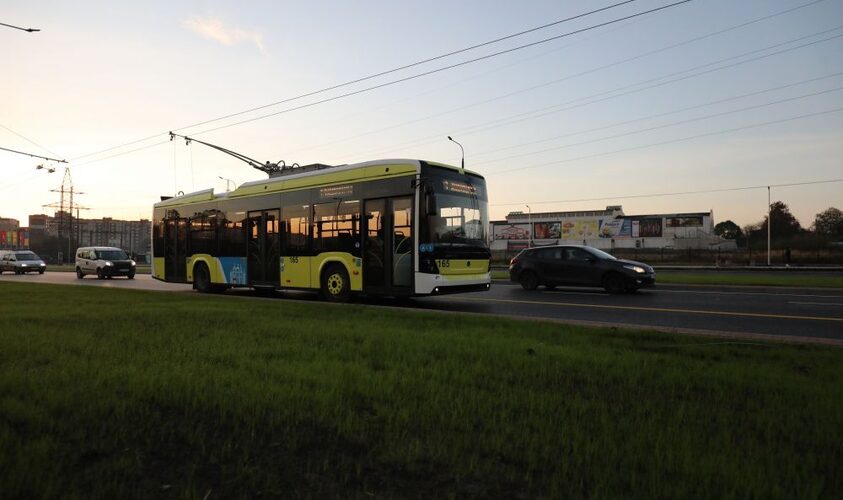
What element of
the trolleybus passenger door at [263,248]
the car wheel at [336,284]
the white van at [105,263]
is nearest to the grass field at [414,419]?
the car wheel at [336,284]

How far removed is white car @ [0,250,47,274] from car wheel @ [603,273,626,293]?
39339mm

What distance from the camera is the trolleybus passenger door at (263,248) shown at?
15294 mm

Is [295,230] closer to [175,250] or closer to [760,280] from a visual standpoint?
[175,250]

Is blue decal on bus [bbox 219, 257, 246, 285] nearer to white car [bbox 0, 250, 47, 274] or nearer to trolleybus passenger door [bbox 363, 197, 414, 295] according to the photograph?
trolleybus passenger door [bbox 363, 197, 414, 295]

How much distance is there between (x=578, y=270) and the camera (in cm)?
1698

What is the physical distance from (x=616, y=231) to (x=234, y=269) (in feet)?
274

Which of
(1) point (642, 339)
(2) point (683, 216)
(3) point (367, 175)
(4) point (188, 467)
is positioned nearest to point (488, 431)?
(4) point (188, 467)

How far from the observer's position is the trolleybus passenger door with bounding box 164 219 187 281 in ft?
61.1

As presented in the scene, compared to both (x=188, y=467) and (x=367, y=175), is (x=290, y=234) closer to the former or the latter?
(x=367, y=175)

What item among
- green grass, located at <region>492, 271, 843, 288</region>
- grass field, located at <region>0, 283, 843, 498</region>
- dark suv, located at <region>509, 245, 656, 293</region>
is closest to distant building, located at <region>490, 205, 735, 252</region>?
green grass, located at <region>492, 271, 843, 288</region>

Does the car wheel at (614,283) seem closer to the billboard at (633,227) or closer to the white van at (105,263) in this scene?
the white van at (105,263)

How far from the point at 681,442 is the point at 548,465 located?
89 cm

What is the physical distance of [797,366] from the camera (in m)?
5.23

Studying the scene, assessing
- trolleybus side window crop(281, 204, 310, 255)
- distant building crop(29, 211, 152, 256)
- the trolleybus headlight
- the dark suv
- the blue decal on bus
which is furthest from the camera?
distant building crop(29, 211, 152, 256)
